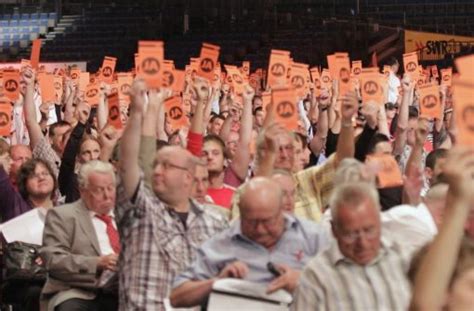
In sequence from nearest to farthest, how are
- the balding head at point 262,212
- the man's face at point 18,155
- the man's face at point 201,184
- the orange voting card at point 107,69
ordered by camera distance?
the balding head at point 262,212
the man's face at point 201,184
the man's face at point 18,155
the orange voting card at point 107,69

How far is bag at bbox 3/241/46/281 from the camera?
7.46 m

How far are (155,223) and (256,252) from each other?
80cm

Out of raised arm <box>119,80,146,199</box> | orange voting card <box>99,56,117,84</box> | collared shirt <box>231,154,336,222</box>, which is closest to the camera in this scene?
raised arm <box>119,80,146,199</box>

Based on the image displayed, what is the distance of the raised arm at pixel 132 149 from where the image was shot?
19.0ft

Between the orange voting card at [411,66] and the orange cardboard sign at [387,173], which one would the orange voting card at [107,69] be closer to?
the orange voting card at [411,66]

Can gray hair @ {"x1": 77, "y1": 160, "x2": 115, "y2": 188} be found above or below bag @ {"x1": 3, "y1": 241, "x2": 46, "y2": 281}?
above

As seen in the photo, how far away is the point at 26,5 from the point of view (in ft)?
99.4

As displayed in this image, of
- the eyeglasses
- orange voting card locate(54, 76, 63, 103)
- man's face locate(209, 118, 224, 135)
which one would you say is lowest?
orange voting card locate(54, 76, 63, 103)

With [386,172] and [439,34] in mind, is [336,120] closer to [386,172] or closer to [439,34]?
[386,172]

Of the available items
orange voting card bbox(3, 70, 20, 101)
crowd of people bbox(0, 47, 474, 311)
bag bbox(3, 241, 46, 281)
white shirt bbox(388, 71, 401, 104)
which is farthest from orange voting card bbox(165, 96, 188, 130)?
white shirt bbox(388, 71, 401, 104)

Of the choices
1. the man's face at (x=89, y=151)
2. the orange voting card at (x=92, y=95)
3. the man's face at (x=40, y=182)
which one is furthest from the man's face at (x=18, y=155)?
the orange voting card at (x=92, y=95)

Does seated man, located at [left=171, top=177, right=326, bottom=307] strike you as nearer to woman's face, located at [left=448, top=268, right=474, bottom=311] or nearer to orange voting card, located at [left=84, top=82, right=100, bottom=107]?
woman's face, located at [left=448, top=268, right=474, bottom=311]

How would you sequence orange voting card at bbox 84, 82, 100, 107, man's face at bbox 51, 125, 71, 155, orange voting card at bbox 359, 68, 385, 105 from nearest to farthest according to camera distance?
1. man's face at bbox 51, 125, 71, 155
2. orange voting card at bbox 359, 68, 385, 105
3. orange voting card at bbox 84, 82, 100, 107

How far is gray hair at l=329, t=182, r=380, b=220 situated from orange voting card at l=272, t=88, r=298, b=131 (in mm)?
3133
